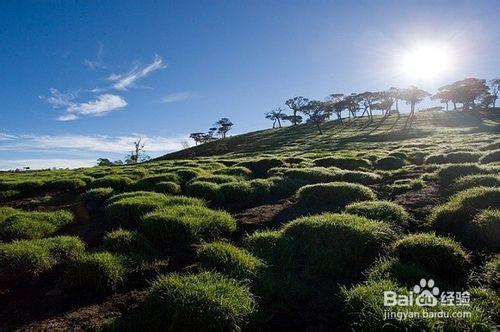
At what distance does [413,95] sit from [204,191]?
125 metres

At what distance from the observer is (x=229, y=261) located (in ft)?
27.4

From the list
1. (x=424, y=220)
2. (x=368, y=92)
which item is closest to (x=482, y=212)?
(x=424, y=220)

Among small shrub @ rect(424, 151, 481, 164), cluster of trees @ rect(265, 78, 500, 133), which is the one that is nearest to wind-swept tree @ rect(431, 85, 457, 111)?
cluster of trees @ rect(265, 78, 500, 133)

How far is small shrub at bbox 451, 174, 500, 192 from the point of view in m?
14.2

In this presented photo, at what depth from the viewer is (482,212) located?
10.5 meters

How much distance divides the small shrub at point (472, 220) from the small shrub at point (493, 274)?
1.13 metres

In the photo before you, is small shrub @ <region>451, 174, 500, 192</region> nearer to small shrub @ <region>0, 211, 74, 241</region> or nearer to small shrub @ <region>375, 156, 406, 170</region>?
small shrub @ <region>375, 156, 406, 170</region>

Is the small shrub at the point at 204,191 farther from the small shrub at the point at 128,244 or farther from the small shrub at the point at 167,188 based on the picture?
the small shrub at the point at 128,244

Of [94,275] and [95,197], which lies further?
[95,197]

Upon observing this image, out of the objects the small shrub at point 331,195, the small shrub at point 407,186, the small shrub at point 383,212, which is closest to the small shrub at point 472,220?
the small shrub at point 383,212

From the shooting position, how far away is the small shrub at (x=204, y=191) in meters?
16.3

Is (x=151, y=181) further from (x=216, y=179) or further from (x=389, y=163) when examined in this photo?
(x=389, y=163)

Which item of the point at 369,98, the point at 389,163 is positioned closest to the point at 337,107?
the point at 369,98

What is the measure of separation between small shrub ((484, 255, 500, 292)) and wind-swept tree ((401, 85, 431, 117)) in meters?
128
